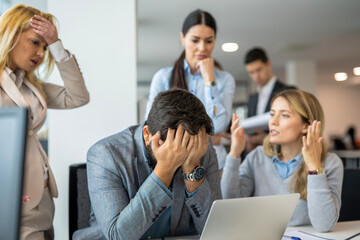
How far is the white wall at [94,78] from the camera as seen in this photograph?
2479mm

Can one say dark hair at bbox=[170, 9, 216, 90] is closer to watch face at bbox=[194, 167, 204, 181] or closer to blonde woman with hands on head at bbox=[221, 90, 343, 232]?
blonde woman with hands on head at bbox=[221, 90, 343, 232]

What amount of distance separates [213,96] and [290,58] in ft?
7.22

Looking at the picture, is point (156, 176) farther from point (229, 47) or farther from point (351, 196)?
point (229, 47)

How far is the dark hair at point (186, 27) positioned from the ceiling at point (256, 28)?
0.08 meters

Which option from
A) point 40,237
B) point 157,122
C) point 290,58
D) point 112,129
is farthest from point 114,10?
point 290,58

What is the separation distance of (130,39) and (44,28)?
0.87 m

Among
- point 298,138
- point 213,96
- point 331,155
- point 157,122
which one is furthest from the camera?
point 213,96

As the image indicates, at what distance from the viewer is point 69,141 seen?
249 centimetres

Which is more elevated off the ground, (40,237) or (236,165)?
(236,165)

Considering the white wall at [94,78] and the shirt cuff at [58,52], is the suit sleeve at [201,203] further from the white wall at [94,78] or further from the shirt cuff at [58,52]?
the white wall at [94,78]

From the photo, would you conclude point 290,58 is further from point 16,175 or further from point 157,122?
point 16,175

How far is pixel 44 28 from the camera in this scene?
1800 millimetres

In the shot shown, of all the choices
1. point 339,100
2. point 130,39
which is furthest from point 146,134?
point 339,100

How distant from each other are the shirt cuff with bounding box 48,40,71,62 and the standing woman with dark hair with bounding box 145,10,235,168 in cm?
67
